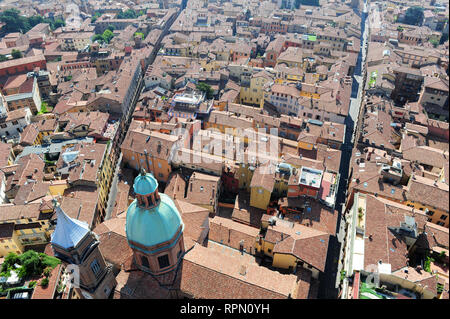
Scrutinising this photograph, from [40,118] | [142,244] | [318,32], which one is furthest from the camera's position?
[318,32]

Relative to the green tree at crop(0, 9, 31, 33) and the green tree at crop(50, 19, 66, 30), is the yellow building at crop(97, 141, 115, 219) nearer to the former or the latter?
the green tree at crop(0, 9, 31, 33)

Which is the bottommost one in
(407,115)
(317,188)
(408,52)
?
(317,188)

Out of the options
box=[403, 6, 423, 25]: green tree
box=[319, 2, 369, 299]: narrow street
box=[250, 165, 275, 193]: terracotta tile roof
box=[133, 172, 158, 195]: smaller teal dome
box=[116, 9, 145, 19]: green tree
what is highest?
box=[403, 6, 423, 25]: green tree

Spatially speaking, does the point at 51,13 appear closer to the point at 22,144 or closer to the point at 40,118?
the point at 40,118

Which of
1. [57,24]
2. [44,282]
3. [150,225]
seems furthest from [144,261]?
[57,24]

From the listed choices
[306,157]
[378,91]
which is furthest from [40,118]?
[378,91]

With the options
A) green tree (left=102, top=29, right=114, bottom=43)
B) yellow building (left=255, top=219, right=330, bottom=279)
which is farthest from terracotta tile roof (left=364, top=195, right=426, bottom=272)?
green tree (left=102, top=29, right=114, bottom=43)

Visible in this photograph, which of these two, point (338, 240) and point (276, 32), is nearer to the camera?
point (338, 240)

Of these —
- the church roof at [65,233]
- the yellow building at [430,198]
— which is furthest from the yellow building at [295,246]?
the church roof at [65,233]
